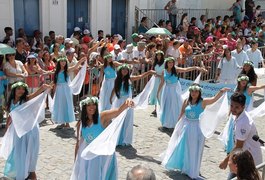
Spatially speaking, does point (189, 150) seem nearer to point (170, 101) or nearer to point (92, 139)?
point (92, 139)

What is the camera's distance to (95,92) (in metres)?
12.8

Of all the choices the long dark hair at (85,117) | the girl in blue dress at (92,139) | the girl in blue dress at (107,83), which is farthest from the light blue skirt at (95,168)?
the girl in blue dress at (107,83)

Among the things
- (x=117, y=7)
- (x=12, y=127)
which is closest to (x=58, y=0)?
(x=117, y=7)

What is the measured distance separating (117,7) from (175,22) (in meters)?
2.92

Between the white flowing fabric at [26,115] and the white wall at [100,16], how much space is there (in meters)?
11.7

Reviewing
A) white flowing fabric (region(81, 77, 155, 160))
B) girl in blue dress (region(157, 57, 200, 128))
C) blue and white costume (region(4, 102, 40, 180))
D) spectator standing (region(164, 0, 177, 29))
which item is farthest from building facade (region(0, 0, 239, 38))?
white flowing fabric (region(81, 77, 155, 160))

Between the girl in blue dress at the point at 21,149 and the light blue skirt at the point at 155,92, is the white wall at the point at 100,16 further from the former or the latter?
the girl in blue dress at the point at 21,149

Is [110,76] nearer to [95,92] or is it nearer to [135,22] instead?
[95,92]

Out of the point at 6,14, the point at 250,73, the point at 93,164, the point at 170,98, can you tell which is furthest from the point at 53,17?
the point at 93,164

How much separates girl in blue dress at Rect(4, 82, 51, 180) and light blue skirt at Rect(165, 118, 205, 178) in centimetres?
248

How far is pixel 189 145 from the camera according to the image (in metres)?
8.09

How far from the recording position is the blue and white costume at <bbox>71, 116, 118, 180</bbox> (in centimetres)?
652

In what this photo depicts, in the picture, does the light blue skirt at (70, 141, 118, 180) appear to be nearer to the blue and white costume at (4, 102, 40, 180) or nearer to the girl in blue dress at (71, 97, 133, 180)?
the girl in blue dress at (71, 97, 133, 180)

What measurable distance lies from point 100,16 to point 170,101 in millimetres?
8975
